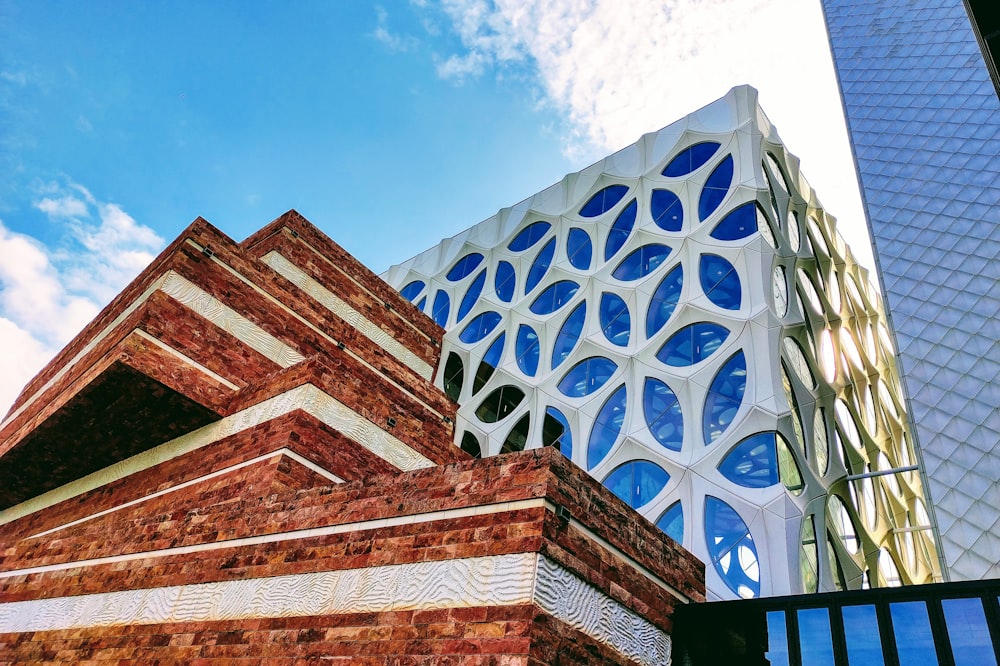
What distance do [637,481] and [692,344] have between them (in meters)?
4.51

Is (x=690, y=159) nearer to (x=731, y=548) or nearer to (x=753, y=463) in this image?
(x=753, y=463)

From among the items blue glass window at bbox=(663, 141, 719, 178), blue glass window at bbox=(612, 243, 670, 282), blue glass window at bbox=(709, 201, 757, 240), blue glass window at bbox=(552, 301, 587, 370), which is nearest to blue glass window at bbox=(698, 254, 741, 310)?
blue glass window at bbox=(709, 201, 757, 240)

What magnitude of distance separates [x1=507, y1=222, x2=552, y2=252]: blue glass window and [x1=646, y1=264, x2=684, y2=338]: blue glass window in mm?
7553

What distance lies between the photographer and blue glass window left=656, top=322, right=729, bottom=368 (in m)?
20.7

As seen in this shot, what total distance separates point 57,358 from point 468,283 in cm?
1677

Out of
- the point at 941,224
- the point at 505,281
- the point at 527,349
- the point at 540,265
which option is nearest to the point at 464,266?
the point at 505,281

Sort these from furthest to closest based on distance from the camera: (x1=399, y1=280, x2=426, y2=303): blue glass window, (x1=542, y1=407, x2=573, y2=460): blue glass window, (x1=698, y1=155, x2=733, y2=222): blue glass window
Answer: (x1=399, y1=280, x2=426, y2=303): blue glass window → (x1=698, y1=155, x2=733, y2=222): blue glass window → (x1=542, y1=407, x2=573, y2=460): blue glass window

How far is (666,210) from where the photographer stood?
2481 cm

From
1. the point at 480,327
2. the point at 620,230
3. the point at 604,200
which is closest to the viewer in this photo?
the point at 620,230

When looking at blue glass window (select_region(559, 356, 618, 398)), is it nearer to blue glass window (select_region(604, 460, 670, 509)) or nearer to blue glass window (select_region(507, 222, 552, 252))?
blue glass window (select_region(604, 460, 670, 509))

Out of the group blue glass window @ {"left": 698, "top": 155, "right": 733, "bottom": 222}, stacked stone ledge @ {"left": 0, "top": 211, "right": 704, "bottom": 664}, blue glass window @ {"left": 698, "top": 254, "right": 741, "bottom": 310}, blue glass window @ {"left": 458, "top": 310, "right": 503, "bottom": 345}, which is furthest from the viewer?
blue glass window @ {"left": 458, "top": 310, "right": 503, "bottom": 345}

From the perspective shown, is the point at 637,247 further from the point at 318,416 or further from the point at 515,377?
the point at 318,416

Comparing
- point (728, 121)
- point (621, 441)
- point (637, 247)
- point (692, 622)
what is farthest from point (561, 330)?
point (692, 622)

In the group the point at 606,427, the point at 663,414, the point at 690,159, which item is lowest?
the point at 663,414
